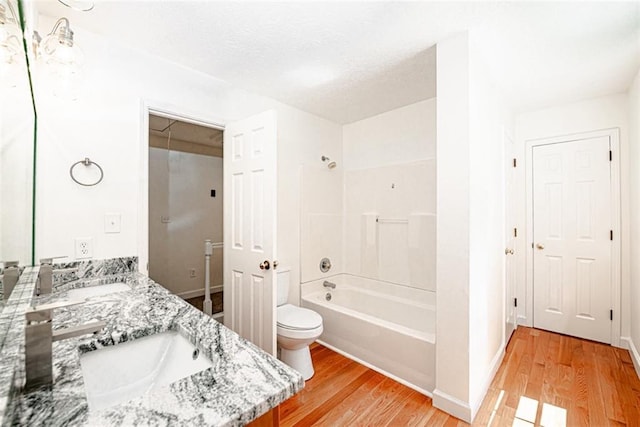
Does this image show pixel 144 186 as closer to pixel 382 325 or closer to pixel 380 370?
pixel 382 325

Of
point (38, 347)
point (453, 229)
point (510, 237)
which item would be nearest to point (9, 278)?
point (38, 347)

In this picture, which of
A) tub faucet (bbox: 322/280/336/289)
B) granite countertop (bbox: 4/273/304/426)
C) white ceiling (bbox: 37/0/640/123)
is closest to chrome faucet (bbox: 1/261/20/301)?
granite countertop (bbox: 4/273/304/426)

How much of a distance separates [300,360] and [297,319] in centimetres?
31

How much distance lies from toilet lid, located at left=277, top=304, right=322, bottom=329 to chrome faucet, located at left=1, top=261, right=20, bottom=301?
5.09 feet

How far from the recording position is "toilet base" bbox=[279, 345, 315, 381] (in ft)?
6.99

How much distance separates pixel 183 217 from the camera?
393cm

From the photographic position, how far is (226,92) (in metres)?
2.38

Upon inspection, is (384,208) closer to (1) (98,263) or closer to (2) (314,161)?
(2) (314,161)

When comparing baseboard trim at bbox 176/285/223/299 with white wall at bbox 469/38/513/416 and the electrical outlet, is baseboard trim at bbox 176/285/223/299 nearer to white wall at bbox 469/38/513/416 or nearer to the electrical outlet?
the electrical outlet

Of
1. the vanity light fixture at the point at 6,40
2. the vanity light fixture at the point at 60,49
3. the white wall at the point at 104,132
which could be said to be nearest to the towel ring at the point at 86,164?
the white wall at the point at 104,132

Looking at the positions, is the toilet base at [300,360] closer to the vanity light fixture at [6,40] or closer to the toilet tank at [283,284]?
the toilet tank at [283,284]

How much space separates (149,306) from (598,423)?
2.59m

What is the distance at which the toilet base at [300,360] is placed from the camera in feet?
6.99

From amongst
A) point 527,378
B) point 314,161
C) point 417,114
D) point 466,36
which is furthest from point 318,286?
point 466,36
